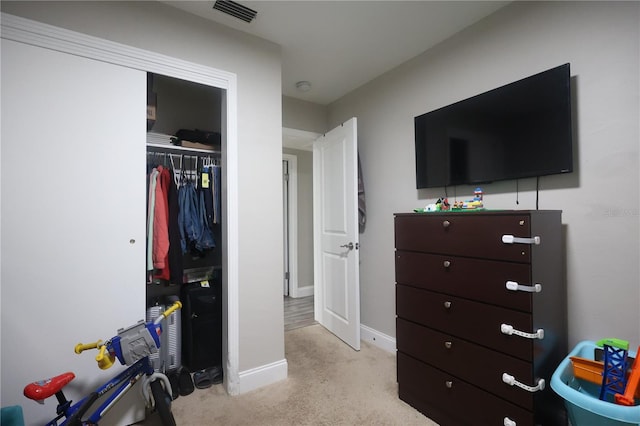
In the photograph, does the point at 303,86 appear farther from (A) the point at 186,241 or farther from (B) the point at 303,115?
(A) the point at 186,241

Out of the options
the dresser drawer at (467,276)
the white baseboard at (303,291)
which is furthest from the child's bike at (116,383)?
the white baseboard at (303,291)

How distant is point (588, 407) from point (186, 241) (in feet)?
7.76

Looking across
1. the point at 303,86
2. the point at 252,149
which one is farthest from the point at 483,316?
the point at 303,86

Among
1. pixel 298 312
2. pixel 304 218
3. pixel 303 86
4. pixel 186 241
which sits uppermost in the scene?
pixel 303 86

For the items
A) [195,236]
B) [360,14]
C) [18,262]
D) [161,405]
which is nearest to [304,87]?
[360,14]

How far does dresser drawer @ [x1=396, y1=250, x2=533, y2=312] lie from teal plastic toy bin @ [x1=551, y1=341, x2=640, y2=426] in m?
0.31

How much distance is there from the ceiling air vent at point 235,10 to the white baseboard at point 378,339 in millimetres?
2774

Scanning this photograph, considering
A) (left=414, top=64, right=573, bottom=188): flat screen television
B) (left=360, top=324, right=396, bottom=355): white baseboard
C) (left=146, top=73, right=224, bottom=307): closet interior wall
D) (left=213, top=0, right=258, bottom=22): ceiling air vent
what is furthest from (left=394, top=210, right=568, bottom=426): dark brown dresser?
(left=213, top=0, right=258, bottom=22): ceiling air vent

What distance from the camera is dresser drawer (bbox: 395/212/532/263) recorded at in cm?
127

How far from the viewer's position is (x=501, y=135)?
67.4 inches

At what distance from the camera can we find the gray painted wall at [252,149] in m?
1.76

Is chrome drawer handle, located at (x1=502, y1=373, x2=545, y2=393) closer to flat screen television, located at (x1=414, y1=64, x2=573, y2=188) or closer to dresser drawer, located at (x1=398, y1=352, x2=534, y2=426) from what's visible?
dresser drawer, located at (x1=398, y1=352, x2=534, y2=426)

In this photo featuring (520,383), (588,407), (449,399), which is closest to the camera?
(588,407)

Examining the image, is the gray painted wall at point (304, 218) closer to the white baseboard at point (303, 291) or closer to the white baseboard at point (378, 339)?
the white baseboard at point (303, 291)
